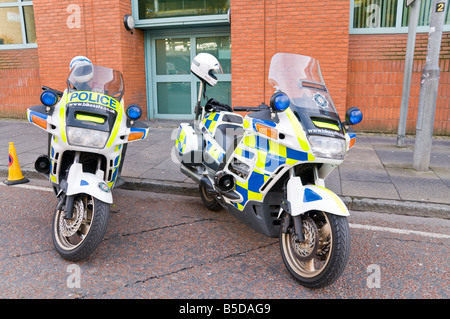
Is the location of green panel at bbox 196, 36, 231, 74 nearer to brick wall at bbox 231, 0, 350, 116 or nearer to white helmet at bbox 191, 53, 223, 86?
brick wall at bbox 231, 0, 350, 116

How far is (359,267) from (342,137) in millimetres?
1185

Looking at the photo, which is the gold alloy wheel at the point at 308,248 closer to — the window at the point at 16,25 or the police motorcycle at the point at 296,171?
the police motorcycle at the point at 296,171

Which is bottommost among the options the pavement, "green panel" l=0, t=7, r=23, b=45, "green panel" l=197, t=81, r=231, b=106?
the pavement

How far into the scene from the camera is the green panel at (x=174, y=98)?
1050 cm

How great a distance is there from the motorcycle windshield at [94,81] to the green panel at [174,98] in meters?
6.45

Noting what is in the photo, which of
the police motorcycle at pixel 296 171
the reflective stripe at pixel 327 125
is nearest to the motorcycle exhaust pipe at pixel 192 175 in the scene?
the police motorcycle at pixel 296 171

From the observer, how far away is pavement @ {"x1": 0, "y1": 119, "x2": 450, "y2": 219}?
15.7 ft

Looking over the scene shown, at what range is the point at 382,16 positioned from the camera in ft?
28.5

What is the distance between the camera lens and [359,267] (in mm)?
3354

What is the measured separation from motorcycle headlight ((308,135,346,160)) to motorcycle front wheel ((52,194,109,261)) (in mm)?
1758

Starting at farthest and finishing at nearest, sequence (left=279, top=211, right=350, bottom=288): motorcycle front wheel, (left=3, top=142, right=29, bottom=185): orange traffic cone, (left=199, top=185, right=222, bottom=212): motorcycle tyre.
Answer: (left=3, top=142, right=29, bottom=185): orange traffic cone, (left=199, top=185, right=222, bottom=212): motorcycle tyre, (left=279, top=211, right=350, bottom=288): motorcycle front wheel

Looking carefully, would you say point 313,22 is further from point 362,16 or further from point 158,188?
point 158,188

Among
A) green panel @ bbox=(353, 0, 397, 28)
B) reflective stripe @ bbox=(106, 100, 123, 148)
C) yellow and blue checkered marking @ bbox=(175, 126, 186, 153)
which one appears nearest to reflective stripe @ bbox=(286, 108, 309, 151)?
reflective stripe @ bbox=(106, 100, 123, 148)

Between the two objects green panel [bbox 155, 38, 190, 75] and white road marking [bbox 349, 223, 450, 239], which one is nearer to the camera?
white road marking [bbox 349, 223, 450, 239]
